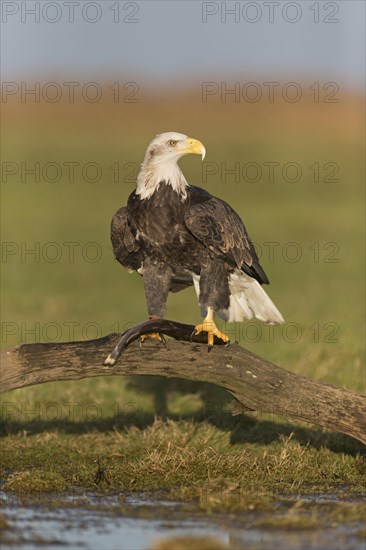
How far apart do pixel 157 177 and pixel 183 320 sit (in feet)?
19.7

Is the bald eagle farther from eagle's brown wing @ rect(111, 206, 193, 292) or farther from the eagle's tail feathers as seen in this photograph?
the eagle's tail feathers

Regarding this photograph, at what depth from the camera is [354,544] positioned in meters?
5.67

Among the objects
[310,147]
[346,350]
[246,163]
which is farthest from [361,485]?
[310,147]

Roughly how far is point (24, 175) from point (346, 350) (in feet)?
96.0

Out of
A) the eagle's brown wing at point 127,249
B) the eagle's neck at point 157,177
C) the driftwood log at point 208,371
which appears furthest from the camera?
the eagle's brown wing at point 127,249

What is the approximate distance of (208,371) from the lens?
7.24 meters

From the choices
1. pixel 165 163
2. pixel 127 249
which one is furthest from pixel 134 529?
pixel 165 163

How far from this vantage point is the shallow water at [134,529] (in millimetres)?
5648

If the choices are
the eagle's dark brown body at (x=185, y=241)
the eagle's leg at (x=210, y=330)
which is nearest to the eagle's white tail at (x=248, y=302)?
the eagle's dark brown body at (x=185, y=241)

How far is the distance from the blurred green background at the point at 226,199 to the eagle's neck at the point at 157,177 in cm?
240

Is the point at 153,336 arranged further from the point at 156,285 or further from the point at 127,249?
the point at 127,249

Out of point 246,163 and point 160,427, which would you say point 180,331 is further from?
point 246,163

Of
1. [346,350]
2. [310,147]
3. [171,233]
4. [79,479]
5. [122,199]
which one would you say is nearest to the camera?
[79,479]

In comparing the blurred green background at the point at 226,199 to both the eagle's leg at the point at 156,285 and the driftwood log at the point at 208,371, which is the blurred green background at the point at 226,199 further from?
the driftwood log at the point at 208,371
